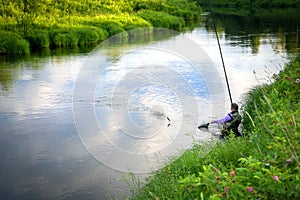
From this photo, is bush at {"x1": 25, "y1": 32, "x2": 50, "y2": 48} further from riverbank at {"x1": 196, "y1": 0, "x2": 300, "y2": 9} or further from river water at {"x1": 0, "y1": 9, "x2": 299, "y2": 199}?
riverbank at {"x1": 196, "y1": 0, "x2": 300, "y2": 9}

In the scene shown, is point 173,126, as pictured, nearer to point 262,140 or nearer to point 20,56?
point 262,140

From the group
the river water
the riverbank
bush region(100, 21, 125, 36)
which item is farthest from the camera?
the riverbank

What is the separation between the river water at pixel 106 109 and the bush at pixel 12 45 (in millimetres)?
1625

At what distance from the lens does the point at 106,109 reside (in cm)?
1495

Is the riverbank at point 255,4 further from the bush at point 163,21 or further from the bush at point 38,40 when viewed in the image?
the bush at point 38,40

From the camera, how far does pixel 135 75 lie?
1988 cm

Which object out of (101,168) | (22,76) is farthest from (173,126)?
(22,76)

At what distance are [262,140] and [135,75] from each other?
574 inches

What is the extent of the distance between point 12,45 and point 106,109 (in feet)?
47.3

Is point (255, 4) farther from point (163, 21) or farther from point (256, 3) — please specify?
point (163, 21)

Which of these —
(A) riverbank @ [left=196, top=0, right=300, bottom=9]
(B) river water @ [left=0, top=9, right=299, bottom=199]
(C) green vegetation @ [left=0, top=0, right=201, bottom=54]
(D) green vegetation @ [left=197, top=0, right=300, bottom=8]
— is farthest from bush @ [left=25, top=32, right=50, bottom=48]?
(D) green vegetation @ [left=197, top=0, right=300, bottom=8]

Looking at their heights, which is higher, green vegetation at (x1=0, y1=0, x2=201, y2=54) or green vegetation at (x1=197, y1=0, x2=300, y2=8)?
green vegetation at (x1=197, y1=0, x2=300, y2=8)

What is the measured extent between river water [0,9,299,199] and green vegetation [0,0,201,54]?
2.94 metres

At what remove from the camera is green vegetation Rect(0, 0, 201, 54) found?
29.3 meters
